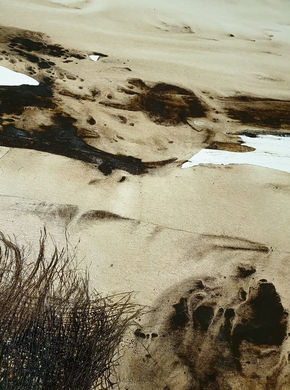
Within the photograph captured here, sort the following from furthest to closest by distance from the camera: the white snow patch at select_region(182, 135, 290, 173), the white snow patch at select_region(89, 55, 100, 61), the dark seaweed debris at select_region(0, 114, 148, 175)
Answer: the white snow patch at select_region(89, 55, 100, 61)
the white snow patch at select_region(182, 135, 290, 173)
the dark seaweed debris at select_region(0, 114, 148, 175)

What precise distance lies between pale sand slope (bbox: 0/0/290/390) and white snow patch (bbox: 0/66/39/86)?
371 mm

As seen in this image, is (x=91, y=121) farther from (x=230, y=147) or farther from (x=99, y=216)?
(x=230, y=147)

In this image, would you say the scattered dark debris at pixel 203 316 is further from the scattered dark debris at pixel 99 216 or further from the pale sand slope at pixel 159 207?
the scattered dark debris at pixel 99 216

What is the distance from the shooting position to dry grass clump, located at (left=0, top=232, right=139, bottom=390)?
119 cm

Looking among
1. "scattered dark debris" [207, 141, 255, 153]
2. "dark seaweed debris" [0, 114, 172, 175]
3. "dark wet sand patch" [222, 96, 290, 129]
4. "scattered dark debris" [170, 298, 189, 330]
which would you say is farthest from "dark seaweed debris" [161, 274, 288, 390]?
"dark wet sand patch" [222, 96, 290, 129]

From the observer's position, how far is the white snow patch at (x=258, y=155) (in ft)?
6.81

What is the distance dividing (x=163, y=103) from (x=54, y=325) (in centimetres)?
146

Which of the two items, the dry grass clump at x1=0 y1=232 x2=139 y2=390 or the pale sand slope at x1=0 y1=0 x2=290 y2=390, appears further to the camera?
the pale sand slope at x1=0 y1=0 x2=290 y2=390

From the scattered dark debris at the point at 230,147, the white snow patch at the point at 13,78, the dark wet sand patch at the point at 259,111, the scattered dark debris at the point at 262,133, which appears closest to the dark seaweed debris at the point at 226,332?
the scattered dark debris at the point at 230,147

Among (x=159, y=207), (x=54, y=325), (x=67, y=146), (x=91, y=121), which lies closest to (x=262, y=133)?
(x=159, y=207)

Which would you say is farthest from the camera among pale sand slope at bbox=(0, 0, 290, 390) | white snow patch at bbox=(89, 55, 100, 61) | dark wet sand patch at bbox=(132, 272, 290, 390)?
white snow patch at bbox=(89, 55, 100, 61)

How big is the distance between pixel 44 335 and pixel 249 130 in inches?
63.0

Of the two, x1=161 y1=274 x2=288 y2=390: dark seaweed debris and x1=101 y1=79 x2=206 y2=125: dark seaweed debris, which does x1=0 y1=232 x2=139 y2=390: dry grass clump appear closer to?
x1=161 y1=274 x2=288 y2=390: dark seaweed debris

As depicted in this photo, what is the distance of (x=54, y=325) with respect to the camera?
128 centimetres
